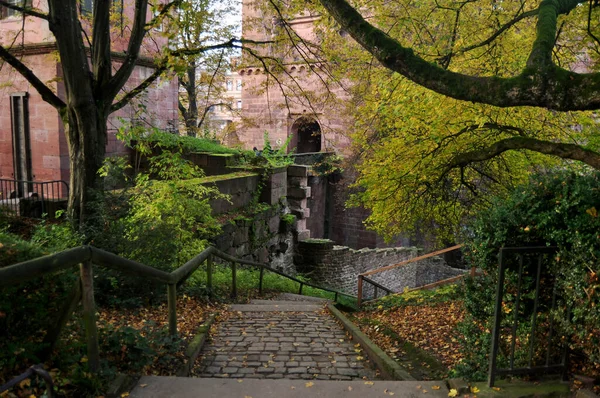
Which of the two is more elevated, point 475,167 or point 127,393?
point 475,167

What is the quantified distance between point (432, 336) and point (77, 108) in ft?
20.7

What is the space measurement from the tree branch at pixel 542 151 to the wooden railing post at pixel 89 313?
494 cm

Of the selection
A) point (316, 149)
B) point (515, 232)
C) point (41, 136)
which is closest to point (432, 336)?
point (515, 232)

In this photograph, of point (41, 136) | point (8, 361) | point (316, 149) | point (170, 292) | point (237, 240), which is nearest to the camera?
point (8, 361)

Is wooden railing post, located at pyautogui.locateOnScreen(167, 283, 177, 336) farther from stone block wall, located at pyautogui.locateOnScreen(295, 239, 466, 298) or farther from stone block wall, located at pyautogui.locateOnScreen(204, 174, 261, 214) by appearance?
stone block wall, located at pyautogui.locateOnScreen(295, 239, 466, 298)

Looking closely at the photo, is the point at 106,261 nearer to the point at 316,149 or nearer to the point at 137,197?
the point at 137,197

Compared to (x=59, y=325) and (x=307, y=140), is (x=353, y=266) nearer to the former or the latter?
(x=307, y=140)

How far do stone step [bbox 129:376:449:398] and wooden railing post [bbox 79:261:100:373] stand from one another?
0.33 m

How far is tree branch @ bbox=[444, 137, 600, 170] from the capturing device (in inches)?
210

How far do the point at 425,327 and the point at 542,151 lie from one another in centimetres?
295

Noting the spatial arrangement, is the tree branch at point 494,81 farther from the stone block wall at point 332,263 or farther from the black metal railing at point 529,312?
the stone block wall at point 332,263

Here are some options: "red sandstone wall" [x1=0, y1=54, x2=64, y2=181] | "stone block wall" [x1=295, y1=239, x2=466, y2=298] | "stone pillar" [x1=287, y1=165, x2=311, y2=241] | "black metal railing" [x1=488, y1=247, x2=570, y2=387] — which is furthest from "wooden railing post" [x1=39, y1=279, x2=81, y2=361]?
"stone block wall" [x1=295, y1=239, x2=466, y2=298]

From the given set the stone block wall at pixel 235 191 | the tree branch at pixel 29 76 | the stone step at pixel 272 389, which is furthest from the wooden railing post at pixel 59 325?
the stone block wall at pixel 235 191

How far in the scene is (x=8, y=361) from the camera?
262cm
